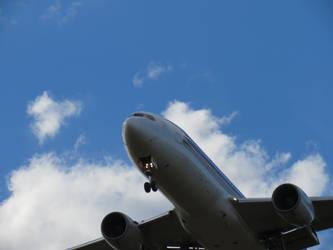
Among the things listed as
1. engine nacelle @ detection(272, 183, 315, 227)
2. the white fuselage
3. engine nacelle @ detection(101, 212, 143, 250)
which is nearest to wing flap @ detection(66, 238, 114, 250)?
engine nacelle @ detection(101, 212, 143, 250)

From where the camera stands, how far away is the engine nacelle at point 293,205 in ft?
53.4

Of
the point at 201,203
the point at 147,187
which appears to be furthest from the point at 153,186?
the point at 201,203

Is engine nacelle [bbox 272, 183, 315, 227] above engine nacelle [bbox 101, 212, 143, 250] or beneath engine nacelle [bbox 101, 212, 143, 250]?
beneath

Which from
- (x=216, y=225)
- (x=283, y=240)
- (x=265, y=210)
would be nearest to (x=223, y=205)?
(x=216, y=225)

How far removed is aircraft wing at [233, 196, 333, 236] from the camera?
18.3 metres

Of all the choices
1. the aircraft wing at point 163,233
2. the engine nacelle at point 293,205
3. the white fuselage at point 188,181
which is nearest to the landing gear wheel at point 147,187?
the white fuselage at point 188,181

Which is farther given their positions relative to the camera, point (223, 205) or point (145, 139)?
point (223, 205)

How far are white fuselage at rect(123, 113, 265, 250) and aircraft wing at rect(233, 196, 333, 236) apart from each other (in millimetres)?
413

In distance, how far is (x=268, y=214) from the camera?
18.9 m

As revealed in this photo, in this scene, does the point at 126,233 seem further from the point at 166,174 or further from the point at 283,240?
the point at 283,240

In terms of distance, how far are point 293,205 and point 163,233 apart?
6.99 meters

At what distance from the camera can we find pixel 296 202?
16.4 meters

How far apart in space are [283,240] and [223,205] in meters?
4.22

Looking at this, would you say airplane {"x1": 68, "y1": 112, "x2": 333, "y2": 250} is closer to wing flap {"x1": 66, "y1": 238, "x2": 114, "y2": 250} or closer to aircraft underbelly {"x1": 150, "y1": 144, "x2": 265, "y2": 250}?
aircraft underbelly {"x1": 150, "y1": 144, "x2": 265, "y2": 250}
